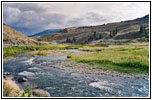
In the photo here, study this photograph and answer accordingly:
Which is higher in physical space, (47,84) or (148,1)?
(148,1)

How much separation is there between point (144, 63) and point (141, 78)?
6946 mm

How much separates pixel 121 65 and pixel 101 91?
1497cm

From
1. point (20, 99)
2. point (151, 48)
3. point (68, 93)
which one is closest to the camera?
point (20, 99)

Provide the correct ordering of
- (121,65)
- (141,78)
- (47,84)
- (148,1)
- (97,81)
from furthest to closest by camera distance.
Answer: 1. (121,65)
2. (141,78)
3. (97,81)
4. (47,84)
5. (148,1)

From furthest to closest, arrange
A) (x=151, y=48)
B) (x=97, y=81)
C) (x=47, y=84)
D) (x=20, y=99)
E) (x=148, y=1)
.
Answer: (x=97, y=81), (x=47, y=84), (x=151, y=48), (x=148, y=1), (x=20, y=99)

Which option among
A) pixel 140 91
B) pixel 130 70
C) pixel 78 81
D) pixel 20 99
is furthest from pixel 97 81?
pixel 20 99

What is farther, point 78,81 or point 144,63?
point 144,63

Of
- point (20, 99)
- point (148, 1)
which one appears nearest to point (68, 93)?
point (20, 99)

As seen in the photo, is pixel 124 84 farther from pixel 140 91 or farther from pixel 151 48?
pixel 151 48

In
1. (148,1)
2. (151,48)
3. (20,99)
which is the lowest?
(20,99)

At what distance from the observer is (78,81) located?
902 inches

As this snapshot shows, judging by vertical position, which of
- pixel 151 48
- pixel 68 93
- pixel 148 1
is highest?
pixel 148 1

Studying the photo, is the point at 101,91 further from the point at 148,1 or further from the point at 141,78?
the point at 148,1

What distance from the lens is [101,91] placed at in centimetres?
1875
